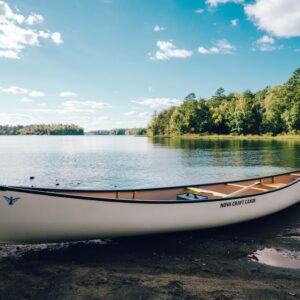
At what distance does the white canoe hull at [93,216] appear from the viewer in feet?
20.6

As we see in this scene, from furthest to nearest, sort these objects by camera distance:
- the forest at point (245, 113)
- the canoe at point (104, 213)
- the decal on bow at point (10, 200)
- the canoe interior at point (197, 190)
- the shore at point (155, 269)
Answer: the forest at point (245, 113) < the canoe interior at point (197, 190) < the canoe at point (104, 213) < the decal on bow at point (10, 200) < the shore at point (155, 269)

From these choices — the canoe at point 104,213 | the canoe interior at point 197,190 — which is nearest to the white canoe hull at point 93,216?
the canoe at point 104,213

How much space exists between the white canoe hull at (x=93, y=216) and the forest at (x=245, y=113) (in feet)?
253

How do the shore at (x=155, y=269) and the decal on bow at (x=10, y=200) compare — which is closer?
Result: the shore at (x=155, y=269)

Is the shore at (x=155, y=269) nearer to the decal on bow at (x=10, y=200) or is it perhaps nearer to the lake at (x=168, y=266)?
the lake at (x=168, y=266)

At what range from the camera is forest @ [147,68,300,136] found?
268ft

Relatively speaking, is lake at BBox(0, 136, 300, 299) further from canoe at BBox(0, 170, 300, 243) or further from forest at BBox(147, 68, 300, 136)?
forest at BBox(147, 68, 300, 136)

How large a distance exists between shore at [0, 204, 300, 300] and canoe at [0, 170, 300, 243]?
1.62 ft

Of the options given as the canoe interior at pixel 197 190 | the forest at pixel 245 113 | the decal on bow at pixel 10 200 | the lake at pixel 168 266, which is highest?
the forest at pixel 245 113

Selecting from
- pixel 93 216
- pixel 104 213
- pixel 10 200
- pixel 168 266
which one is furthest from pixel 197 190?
pixel 10 200

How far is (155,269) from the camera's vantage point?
641 cm

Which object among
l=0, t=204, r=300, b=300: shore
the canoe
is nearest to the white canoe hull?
the canoe

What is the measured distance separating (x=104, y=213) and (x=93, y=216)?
258mm

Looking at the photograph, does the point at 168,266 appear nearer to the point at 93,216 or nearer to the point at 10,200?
the point at 93,216
